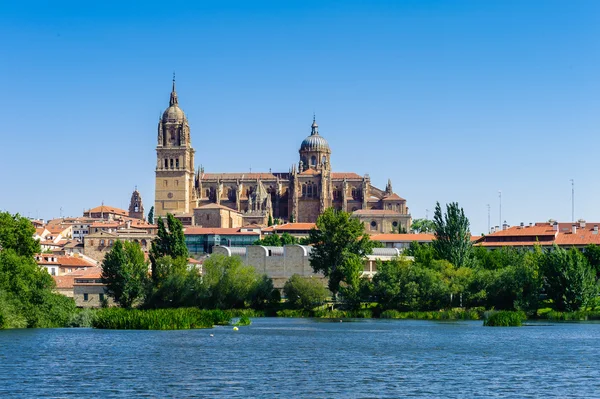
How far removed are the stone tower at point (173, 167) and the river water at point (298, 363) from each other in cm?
10600

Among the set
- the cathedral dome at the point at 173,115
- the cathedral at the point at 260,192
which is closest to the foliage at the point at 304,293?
the cathedral at the point at 260,192

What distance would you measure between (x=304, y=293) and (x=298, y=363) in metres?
38.6

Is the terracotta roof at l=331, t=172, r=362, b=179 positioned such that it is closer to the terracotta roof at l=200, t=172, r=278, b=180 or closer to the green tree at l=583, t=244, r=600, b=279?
the terracotta roof at l=200, t=172, r=278, b=180

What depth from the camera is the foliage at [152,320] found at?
52.9 meters

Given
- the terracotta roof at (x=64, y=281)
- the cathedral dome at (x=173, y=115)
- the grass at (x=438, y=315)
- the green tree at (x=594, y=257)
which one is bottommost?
the grass at (x=438, y=315)

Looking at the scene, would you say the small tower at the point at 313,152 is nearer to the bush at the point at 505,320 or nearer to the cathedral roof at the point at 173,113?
the cathedral roof at the point at 173,113

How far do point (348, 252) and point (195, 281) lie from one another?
522 inches

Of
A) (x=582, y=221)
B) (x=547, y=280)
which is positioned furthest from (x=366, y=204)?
(x=547, y=280)

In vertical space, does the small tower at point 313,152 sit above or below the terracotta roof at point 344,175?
above

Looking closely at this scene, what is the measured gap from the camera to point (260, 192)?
163 metres

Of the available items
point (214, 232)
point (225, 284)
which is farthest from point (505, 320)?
point (214, 232)

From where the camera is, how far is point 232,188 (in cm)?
16862

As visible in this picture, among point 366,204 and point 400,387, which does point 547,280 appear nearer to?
point 400,387

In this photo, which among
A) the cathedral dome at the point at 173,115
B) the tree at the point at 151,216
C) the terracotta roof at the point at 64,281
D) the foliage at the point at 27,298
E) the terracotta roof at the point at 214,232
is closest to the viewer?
the foliage at the point at 27,298
